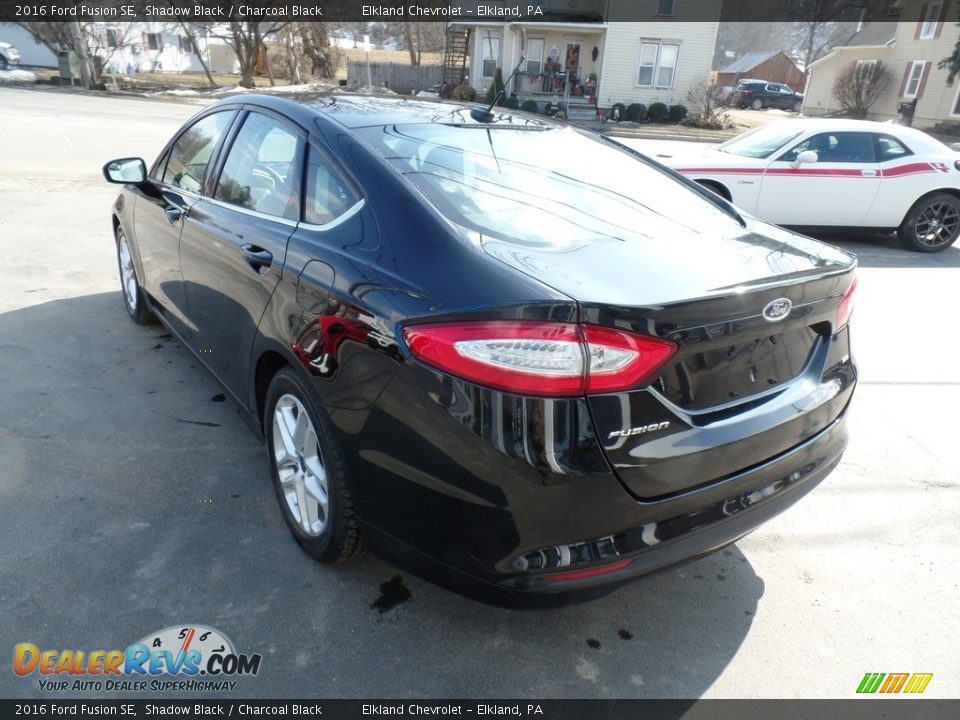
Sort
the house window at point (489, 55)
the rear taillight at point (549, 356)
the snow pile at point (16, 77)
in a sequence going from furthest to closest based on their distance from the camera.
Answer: the house window at point (489, 55) → the snow pile at point (16, 77) → the rear taillight at point (549, 356)

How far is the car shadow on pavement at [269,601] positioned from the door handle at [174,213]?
3.84 feet

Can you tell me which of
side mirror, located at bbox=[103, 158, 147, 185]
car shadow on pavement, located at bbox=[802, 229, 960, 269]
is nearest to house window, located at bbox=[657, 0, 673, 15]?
car shadow on pavement, located at bbox=[802, 229, 960, 269]

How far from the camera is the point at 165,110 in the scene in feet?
72.5

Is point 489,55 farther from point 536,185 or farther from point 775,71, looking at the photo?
point 775,71

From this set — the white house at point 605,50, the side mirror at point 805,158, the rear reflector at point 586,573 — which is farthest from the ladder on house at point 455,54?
the rear reflector at point 586,573

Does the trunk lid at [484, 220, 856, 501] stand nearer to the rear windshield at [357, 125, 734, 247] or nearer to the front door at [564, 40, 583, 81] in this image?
the rear windshield at [357, 125, 734, 247]

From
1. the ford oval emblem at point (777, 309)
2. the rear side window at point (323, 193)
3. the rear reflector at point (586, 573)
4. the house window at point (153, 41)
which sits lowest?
the rear reflector at point (586, 573)

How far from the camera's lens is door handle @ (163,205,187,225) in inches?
143

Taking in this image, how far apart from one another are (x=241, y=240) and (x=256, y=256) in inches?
9.0

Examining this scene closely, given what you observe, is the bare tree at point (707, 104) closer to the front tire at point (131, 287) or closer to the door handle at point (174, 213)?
the front tire at point (131, 287)

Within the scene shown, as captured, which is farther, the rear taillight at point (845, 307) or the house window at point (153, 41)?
the house window at point (153, 41)

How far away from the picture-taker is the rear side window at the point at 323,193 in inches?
98.7

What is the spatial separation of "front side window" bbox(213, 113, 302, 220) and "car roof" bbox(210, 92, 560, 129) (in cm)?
11

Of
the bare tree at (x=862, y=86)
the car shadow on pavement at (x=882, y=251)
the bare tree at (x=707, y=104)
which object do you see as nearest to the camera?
the car shadow on pavement at (x=882, y=251)
